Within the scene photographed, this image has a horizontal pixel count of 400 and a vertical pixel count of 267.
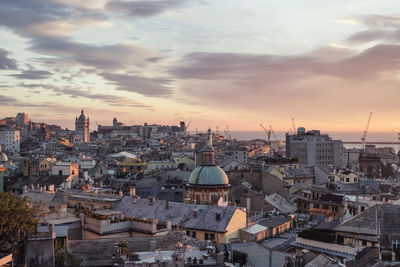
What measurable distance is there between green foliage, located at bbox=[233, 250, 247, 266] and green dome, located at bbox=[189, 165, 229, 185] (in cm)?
2374

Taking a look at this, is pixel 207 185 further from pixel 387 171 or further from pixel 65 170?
pixel 387 171

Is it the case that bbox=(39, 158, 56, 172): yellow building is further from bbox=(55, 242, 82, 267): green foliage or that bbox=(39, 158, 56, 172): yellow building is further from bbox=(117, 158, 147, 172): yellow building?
bbox=(55, 242, 82, 267): green foliage

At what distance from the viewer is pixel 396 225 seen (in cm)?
4138

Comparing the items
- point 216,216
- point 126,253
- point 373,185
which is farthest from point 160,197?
point 126,253

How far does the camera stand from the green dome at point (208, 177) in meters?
57.4

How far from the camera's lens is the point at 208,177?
57438 millimetres

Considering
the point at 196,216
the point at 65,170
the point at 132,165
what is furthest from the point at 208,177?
the point at 132,165

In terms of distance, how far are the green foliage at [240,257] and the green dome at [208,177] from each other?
23.7 m

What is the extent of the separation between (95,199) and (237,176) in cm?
2993

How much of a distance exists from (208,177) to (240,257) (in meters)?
24.3

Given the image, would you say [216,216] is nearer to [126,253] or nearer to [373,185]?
[126,253]

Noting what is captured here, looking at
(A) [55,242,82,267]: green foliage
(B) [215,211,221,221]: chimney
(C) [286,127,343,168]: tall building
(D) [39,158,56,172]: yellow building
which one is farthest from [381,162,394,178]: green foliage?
(A) [55,242,82,267]: green foliage

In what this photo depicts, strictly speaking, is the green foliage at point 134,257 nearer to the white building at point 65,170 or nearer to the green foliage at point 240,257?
the green foliage at point 240,257

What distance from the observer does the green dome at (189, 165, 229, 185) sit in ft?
188
